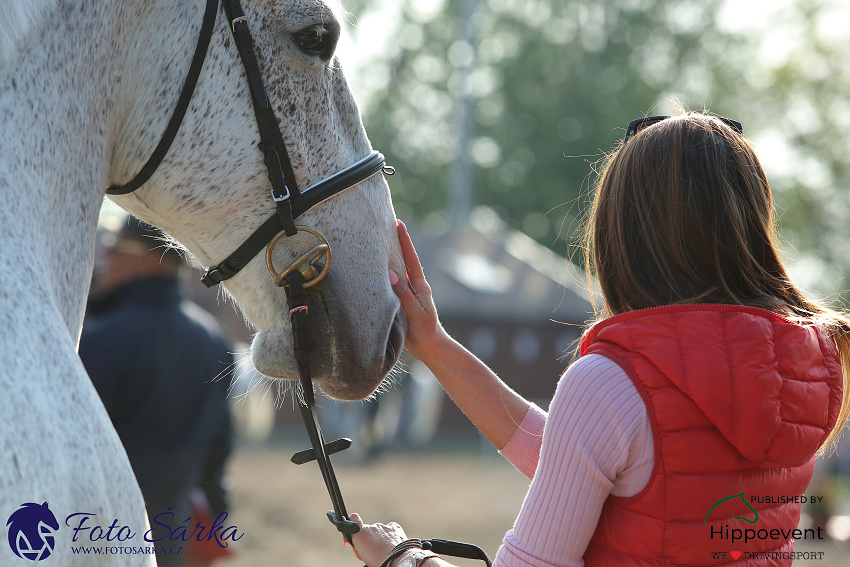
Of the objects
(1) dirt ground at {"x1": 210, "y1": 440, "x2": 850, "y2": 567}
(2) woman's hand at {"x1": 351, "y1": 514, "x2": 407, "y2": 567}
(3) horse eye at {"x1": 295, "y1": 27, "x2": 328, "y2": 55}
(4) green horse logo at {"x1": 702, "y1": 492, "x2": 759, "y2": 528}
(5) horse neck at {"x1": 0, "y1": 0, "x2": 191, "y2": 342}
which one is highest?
(3) horse eye at {"x1": 295, "y1": 27, "x2": 328, "y2": 55}

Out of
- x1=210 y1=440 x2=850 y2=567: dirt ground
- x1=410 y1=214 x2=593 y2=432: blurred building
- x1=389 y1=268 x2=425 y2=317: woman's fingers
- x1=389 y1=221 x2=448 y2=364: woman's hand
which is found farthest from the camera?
x1=410 y1=214 x2=593 y2=432: blurred building

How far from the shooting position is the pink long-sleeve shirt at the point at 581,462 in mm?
1379

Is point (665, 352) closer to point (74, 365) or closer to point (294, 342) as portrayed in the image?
point (294, 342)

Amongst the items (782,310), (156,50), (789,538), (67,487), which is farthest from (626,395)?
(156,50)

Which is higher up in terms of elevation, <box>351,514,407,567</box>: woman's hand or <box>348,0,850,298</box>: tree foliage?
<box>348,0,850,298</box>: tree foliage

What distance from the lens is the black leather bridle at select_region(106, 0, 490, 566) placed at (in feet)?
5.50

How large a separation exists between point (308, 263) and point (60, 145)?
0.57 m

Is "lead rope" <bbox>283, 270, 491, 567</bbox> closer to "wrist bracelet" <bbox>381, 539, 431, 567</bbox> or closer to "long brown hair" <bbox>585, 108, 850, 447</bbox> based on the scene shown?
"wrist bracelet" <bbox>381, 539, 431, 567</bbox>

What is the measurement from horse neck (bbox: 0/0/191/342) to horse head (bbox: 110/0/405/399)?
2.3 inches

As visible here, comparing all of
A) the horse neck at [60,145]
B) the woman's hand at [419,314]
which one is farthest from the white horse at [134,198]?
the woman's hand at [419,314]

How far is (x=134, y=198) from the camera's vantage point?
178 cm

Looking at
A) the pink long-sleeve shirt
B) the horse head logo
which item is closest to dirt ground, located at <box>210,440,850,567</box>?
the pink long-sleeve shirt

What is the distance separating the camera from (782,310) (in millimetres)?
1547

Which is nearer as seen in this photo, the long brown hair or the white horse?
the white horse
